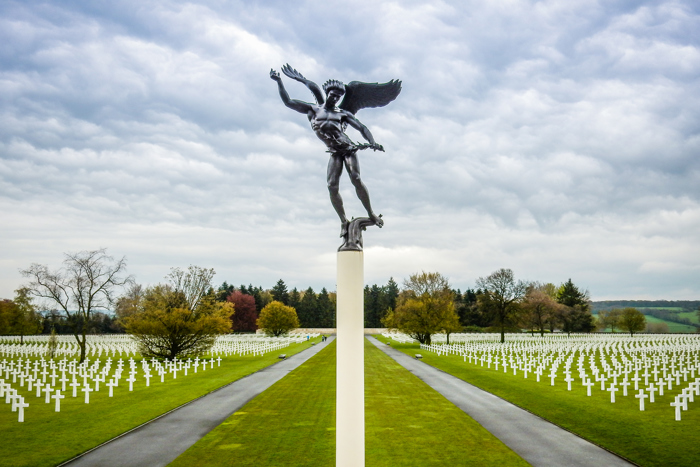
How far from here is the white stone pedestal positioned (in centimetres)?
688

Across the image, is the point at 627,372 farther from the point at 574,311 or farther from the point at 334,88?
the point at 574,311

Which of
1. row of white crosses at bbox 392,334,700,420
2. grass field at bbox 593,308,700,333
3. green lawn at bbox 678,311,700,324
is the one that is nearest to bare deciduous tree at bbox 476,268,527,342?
row of white crosses at bbox 392,334,700,420

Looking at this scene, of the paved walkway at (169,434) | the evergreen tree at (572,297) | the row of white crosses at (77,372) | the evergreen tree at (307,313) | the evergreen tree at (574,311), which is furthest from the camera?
the evergreen tree at (307,313)

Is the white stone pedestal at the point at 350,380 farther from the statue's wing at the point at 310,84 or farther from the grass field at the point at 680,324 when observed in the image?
the grass field at the point at 680,324

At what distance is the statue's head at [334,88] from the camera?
7755mm

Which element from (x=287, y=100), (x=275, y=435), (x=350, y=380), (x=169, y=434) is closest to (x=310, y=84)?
(x=287, y=100)

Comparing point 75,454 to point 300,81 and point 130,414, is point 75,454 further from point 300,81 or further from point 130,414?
point 300,81

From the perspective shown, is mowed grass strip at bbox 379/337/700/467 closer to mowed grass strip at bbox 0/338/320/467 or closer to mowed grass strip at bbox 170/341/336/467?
mowed grass strip at bbox 170/341/336/467

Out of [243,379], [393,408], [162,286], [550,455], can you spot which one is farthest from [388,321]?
[550,455]

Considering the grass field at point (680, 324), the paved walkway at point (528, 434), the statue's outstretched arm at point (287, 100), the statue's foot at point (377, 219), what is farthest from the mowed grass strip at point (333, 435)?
the grass field at point (680, 324)

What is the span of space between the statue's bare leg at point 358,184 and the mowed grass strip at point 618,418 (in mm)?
8789

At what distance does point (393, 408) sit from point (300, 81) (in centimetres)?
1304

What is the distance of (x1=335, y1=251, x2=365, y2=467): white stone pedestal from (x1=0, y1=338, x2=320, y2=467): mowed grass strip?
26.1 feet

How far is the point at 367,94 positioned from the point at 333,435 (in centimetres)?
967
